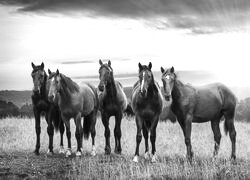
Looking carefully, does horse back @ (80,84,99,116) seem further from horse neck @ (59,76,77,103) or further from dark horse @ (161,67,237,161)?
dark horse @ (161,67,237,161)

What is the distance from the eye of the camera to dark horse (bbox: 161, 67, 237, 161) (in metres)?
11.4

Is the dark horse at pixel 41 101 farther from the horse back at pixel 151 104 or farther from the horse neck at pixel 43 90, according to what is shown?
the horse back at pixel 151 104

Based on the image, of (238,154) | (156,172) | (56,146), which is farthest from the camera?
(56,146)

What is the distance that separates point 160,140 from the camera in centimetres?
1728

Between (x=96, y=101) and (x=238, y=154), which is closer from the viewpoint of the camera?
(x=238, y=154)

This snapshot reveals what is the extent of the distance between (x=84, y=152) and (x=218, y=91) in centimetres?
531

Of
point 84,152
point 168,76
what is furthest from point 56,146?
point 168,76

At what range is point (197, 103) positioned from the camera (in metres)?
12.1

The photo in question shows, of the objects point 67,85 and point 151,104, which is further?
point 67,85

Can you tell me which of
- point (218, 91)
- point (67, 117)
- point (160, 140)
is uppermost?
point (218, 91)

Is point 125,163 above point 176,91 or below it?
below

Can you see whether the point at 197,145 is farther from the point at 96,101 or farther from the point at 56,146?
the point at 56,146

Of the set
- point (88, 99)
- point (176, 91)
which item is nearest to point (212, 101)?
point (176, 91)

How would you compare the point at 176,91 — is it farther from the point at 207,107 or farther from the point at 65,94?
the point at 65,94
